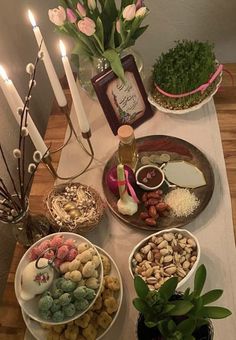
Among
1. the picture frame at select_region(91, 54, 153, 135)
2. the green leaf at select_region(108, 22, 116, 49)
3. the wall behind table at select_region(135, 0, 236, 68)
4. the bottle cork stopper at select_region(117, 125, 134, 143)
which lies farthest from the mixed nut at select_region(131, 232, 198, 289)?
the wall behind table at select_region(135, 0, 236, 68)

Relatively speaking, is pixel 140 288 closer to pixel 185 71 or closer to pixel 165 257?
pixel 165 257

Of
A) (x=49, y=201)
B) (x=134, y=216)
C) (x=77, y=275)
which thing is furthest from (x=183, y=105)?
(x=77, y=275)

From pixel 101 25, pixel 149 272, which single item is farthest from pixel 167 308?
pixel 101 25

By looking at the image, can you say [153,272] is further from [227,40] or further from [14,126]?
[227,40]

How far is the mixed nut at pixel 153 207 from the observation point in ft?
3.23

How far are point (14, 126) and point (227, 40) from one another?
867 mm

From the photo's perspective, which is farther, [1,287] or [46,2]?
[46,2]

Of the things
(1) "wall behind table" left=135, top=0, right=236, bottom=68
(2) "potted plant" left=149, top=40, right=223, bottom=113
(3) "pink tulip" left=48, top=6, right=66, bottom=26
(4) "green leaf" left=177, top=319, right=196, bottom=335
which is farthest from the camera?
(1) "wall behind table" left=135, top=0, right=236, bottom=68

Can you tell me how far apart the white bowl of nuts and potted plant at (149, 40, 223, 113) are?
39 cm

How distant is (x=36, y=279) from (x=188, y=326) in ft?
1.01

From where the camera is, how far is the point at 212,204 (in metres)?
1.03

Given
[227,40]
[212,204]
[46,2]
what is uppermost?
[46,2]

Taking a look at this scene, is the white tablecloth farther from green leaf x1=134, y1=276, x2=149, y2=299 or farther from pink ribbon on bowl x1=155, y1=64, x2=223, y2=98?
green leaf x1=134, y1=276, x2=149, y2=299

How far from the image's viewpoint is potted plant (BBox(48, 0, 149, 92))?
101 cm
